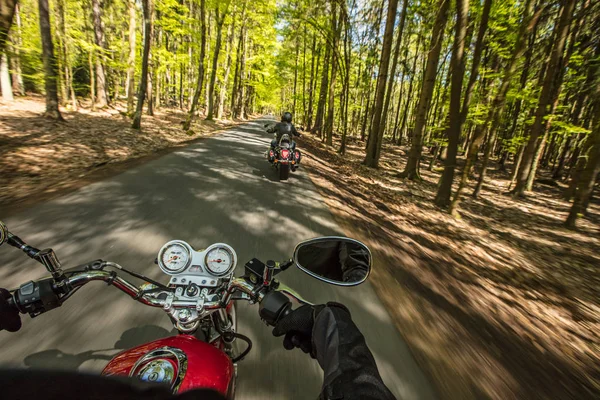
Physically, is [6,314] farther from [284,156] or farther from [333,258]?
[284,156]

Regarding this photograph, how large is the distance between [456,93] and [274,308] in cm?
1006

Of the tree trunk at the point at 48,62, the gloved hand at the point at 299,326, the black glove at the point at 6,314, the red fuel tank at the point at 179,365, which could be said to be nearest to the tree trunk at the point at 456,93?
the gloved hand at the point at 299,326

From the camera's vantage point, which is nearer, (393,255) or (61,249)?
(61,249)

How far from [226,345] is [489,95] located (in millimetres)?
20039

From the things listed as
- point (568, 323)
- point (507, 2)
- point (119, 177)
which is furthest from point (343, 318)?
point (507, 2)

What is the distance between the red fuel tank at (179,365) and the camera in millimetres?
915

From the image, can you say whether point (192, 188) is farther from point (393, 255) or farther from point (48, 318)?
point (393, 255)

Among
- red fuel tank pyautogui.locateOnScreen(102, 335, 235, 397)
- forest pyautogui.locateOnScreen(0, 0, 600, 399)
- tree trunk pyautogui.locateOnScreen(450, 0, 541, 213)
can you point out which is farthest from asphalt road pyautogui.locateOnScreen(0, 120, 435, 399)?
tree trunk pyautogui.locateOnScreen(450, 0, 541, 213)

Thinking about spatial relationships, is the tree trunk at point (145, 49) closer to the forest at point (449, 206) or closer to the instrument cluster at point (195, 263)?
the forest at point (449, 206)

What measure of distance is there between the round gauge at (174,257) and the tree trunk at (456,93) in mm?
9800

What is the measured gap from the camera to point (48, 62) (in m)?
7.07

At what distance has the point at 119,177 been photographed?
651cm

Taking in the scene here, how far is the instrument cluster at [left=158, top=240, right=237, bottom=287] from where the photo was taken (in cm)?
133

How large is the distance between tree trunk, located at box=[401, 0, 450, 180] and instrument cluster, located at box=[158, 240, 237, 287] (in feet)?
35.7
